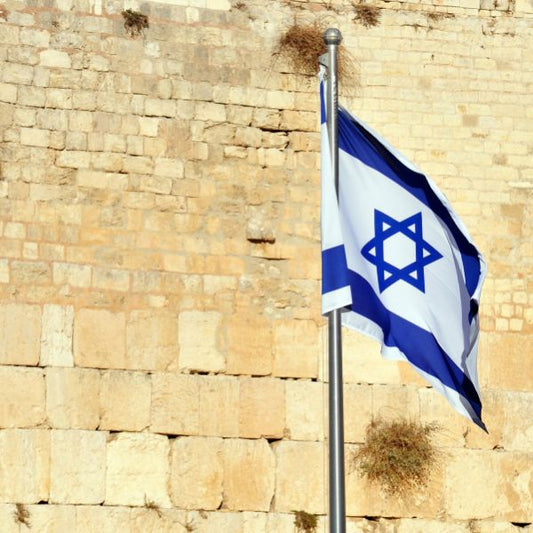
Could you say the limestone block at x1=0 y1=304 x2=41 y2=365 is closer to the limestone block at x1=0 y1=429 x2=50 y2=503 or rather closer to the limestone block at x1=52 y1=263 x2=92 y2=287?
the limestone block at x1=52 y1=263 x2=92 y2=287

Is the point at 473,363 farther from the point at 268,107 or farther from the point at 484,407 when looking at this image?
the point at 268,107

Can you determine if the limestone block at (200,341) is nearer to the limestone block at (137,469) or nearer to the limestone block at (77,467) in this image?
the limestone block at (137,469)

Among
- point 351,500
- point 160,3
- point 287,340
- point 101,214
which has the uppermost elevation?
point 160,3

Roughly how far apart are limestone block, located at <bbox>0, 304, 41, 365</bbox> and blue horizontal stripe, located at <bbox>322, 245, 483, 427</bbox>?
304 cm

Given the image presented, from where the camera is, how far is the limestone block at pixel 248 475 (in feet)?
35.5

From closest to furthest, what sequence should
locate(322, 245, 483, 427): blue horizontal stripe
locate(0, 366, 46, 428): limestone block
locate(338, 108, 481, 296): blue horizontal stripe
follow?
locate(322, 245, 483, 427): blue horizontal stripe
locate(338, 108, 481, 296): blue horizontal stripe
locate(0, 366, 46, 428): limestone block

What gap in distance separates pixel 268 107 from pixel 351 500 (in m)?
2.79

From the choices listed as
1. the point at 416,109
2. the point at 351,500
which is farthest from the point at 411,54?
the point at 351,500

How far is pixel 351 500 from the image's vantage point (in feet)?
36.2

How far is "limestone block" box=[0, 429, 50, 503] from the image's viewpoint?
10422 mm

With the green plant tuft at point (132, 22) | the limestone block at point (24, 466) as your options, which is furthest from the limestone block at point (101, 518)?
the green plant tuft at point (132, 22)

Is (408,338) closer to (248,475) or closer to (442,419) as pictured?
(248,475)

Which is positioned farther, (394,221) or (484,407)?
(484,407)

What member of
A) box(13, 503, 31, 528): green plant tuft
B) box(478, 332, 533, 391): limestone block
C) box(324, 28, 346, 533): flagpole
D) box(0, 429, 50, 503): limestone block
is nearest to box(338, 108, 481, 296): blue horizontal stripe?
box(324, 28, 346, 533): flagpole
